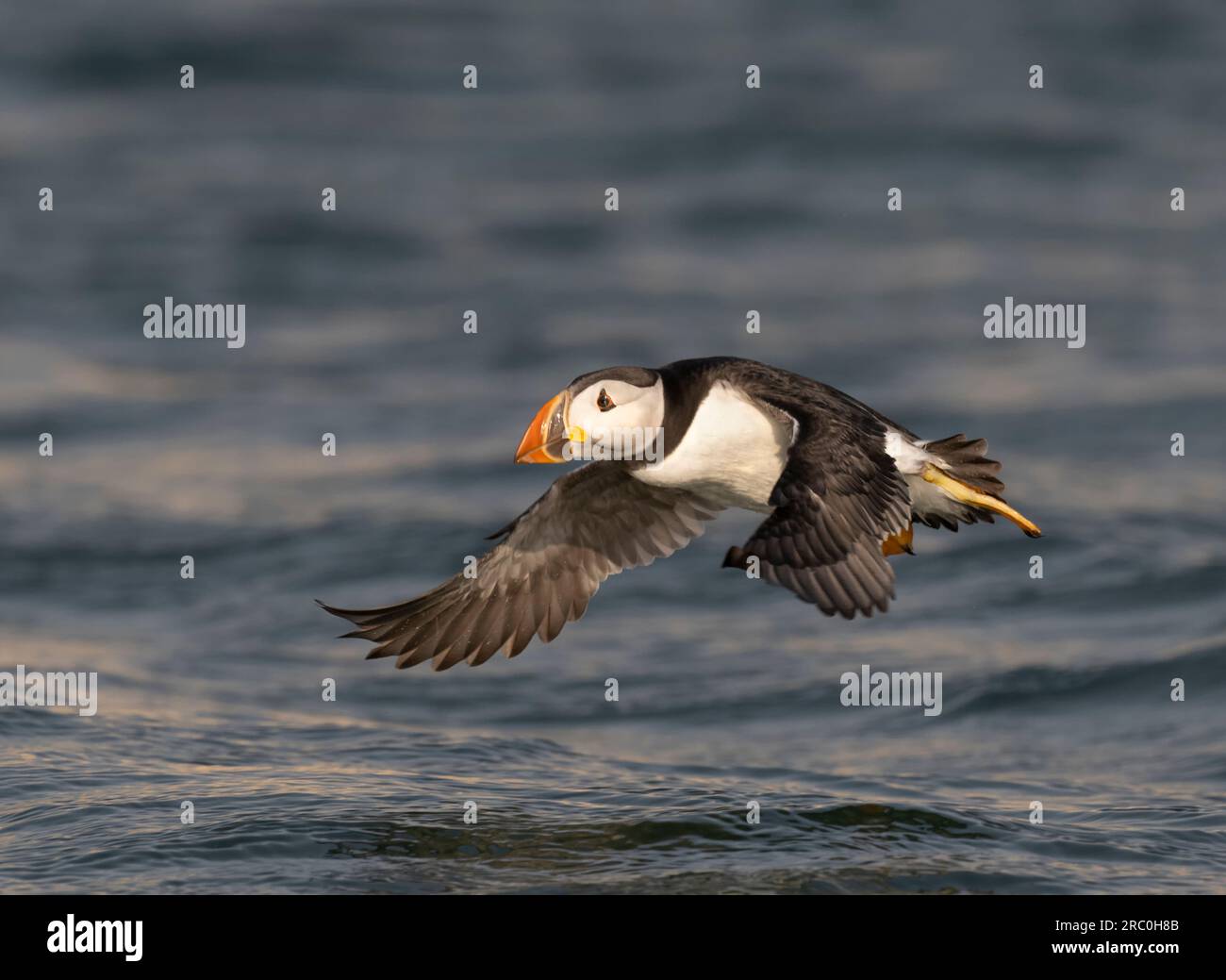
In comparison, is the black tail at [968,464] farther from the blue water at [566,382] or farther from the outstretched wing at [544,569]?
the blue water at [566,382]

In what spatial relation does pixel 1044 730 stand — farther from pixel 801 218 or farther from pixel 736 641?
pixel 801 218

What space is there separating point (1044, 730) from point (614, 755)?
2409 millimetres

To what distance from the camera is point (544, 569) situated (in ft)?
24.8

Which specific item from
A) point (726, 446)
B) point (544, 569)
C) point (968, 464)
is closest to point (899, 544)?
point (968, 464)

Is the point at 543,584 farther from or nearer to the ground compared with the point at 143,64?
nearer to the ground

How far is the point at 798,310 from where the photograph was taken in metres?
15.4

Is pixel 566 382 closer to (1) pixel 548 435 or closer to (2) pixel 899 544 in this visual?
(2) pixel 899 544

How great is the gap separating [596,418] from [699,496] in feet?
3.91

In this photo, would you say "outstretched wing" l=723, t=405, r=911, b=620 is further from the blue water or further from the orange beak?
the blue water

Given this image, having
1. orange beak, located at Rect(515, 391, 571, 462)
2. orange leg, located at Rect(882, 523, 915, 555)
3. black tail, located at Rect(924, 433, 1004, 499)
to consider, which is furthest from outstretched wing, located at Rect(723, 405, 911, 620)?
orange beak, located at Rect(515, 391, 571, 462)

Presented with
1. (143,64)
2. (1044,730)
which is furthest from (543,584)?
(143,64)

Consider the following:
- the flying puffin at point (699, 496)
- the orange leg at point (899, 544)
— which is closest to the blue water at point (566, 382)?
the flying puffin at point (699, 496)

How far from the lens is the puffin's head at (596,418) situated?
6.51 m

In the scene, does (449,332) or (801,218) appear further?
(801,218)
